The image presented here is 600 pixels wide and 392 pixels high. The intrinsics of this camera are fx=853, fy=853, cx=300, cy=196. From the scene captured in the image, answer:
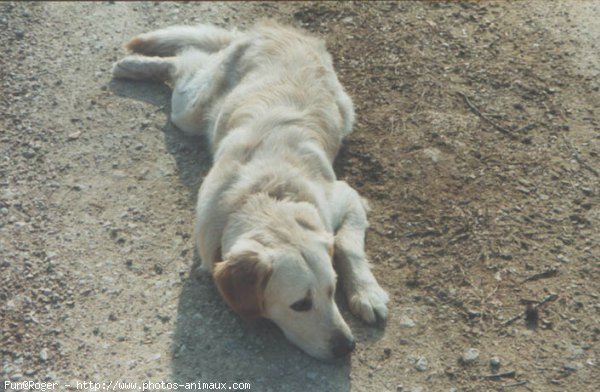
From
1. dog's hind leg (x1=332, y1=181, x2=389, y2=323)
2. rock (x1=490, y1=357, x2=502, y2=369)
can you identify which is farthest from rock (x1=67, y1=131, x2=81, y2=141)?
rock (x1=490, y1=357, x2=502, y2=369)

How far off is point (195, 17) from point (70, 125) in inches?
82.1

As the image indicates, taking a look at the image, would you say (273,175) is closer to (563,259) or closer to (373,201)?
(373,201)

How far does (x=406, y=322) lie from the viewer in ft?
18.5

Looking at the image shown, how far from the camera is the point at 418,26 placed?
848 cm

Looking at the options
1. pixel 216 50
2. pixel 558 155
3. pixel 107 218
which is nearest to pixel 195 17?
pixel 216 50

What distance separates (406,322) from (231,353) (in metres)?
1.17

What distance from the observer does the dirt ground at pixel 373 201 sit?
5445 mm

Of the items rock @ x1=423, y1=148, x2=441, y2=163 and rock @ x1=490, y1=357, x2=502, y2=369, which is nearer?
rock @ x1=490, y1=357, x2=502, y2=369

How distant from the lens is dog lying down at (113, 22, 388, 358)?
16.9 ft

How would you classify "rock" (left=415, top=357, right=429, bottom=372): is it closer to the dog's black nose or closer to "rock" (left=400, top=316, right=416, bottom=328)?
"rock" (left=400, top=316, right=416, bottom=328)

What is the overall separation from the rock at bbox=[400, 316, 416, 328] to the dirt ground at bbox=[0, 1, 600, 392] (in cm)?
2

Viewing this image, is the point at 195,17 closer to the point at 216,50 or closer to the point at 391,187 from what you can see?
the point at 216,50

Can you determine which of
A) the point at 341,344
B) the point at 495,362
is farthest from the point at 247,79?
the point at 495,362

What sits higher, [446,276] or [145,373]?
[446,276]
